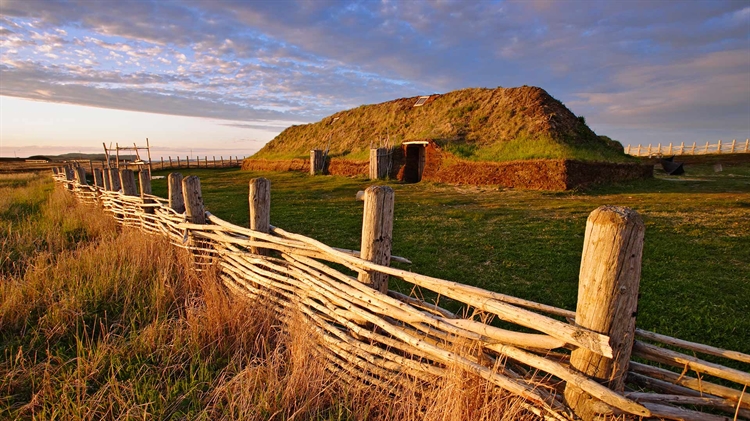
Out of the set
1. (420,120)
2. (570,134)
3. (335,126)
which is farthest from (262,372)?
(335,126)

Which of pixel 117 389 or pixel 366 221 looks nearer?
pixel 117 389

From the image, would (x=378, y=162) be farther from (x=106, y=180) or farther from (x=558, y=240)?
(x=558, y=240)

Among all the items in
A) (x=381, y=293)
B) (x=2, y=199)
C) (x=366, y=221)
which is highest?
(x=366, y=221)

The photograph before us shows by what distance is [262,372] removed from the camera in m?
2.57

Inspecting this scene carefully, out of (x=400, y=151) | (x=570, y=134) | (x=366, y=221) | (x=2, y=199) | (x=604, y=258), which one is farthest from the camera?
(x=400, y=151)

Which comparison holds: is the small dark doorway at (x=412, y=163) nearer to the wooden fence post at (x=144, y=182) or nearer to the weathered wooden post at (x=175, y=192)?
the wooden fence post at (x=144, y=182)

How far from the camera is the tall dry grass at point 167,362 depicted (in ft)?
7.35

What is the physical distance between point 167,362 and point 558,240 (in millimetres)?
6318

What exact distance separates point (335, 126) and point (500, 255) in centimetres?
2232

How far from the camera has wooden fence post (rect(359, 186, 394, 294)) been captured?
2.68 metres

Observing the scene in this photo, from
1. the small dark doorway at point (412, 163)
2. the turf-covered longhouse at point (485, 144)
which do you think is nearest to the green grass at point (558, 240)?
the turf-covered longhouse at point (485, 144)

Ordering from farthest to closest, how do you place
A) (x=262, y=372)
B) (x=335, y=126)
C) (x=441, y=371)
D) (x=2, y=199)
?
(x=335, y=126) < (x=2, y=199) < (x=262, y=372) < (x=441, y=371)

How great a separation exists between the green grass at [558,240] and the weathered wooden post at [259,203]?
6.04 feet

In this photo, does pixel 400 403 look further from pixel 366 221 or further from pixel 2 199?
pixel 2 199
